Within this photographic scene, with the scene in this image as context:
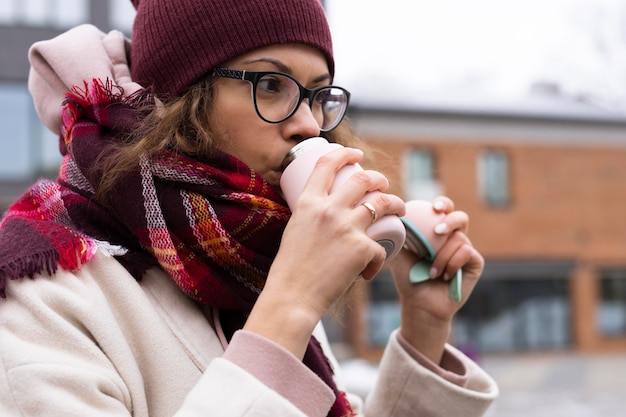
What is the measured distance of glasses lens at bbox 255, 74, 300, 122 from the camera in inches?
51.8

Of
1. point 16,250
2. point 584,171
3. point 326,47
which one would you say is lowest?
point 584,171

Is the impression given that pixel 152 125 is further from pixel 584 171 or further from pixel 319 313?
pixel 584 171

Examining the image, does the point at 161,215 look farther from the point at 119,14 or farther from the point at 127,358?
the point at 119,14

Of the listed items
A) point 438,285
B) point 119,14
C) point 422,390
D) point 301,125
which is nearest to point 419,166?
point 119,14

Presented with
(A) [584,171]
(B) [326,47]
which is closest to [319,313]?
(B) [326,47]

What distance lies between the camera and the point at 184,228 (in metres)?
1.19

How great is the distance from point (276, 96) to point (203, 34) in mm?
185

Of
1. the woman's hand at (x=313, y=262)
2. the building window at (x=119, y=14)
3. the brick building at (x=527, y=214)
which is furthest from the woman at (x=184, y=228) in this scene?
the brick building at (x=527, y=214)

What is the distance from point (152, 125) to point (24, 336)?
0.44 meters

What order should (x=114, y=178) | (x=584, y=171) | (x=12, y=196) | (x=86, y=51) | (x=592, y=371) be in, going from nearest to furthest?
(x=114, y=178), (x=86, y=51), (x=12, y=196), (x=592, y=371), (x=584, y=171)

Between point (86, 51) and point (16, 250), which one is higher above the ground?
point (86, 51)

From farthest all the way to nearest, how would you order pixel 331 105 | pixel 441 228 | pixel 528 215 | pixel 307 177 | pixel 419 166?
pixel 528 215 < pixel 419 166 < pixel 441 228 < pixel 331 105 < pixel 307 177

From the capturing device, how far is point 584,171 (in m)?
22.2

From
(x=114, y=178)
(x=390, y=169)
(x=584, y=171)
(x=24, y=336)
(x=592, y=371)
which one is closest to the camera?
(x=24, y=336)
